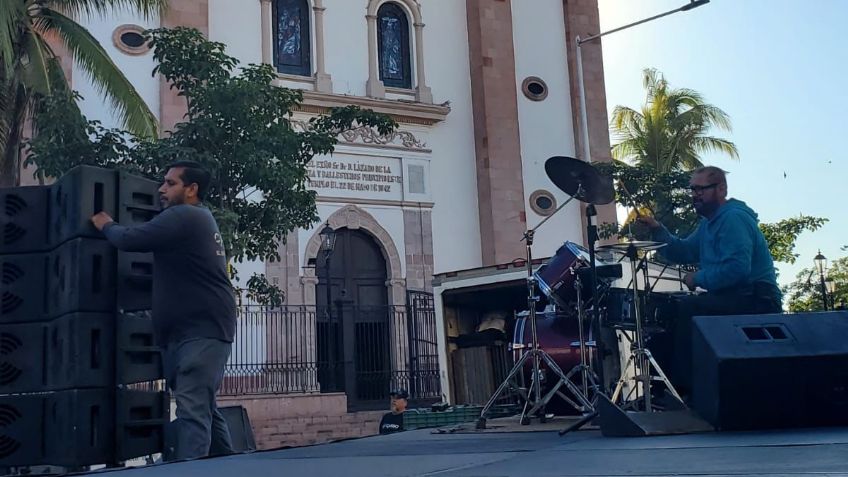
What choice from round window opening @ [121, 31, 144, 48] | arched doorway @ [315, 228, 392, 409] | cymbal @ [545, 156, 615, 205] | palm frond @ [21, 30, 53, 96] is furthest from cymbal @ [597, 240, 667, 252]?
round window opening @ [121, 31, 144, 48]

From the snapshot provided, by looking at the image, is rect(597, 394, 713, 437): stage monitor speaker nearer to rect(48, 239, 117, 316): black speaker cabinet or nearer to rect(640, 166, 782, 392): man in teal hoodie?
rect(640, 166, 782, 392): man in teal hoodie

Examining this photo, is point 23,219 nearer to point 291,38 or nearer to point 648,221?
point 648,221

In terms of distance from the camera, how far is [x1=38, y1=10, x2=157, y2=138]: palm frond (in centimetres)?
1377

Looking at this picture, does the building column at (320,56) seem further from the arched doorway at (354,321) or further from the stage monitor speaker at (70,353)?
the stage monitor speaker at (70,353)

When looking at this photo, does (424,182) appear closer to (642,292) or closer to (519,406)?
(519,406)

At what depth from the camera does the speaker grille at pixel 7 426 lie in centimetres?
515

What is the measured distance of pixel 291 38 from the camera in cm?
2050

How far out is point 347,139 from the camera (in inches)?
796

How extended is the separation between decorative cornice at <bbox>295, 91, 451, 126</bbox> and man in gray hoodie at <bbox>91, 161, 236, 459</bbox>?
47.5 feet

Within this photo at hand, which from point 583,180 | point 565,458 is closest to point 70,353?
point 565,458

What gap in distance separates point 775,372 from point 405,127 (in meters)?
16.5

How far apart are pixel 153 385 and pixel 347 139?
9013mm

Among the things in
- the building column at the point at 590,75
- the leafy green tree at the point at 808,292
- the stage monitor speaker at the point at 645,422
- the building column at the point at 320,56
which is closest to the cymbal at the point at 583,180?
the stage monitor speaker at the point at 645,422

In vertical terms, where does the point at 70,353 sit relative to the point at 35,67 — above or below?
below
